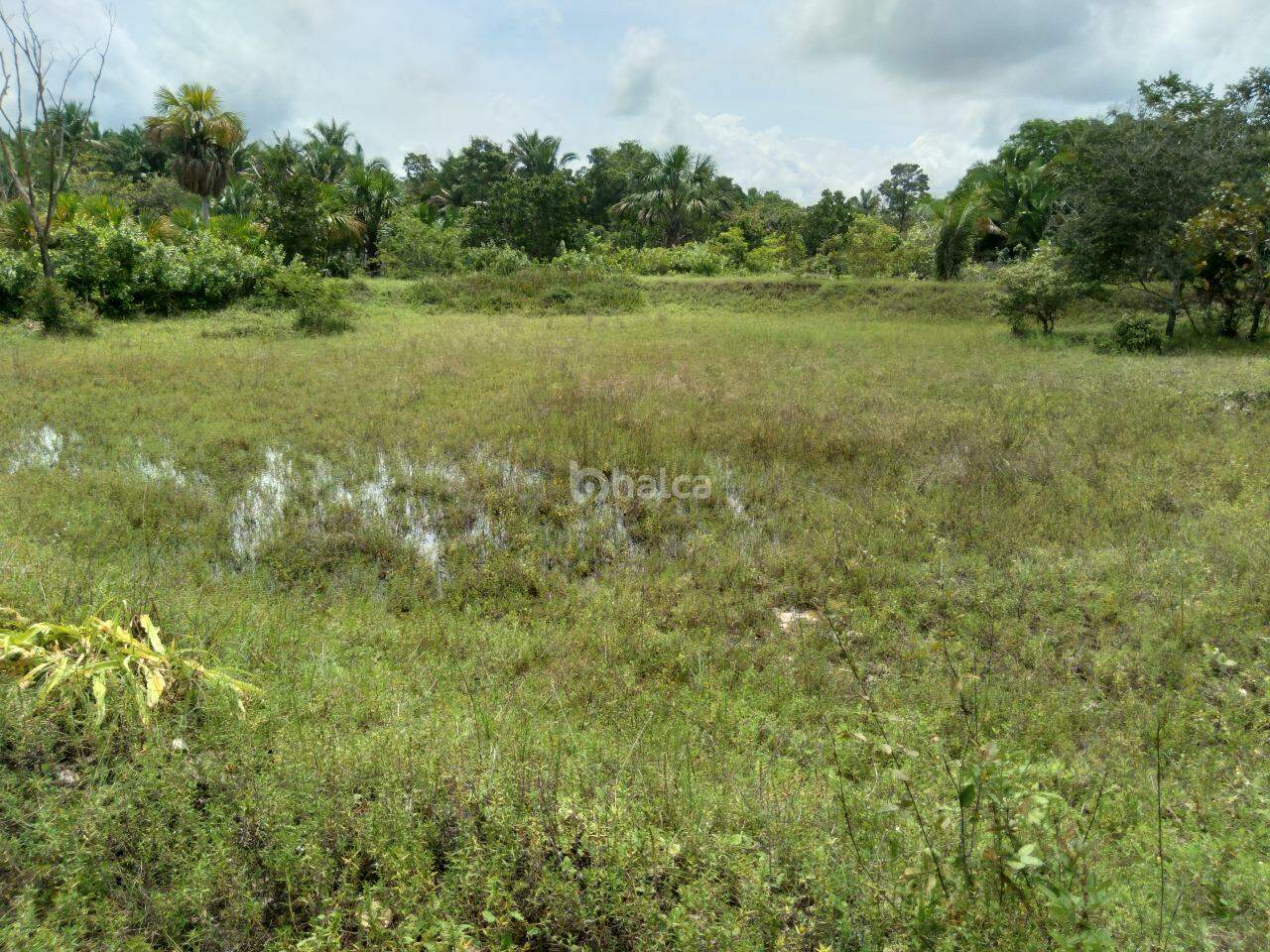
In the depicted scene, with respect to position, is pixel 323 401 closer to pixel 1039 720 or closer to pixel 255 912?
pixel 255 912

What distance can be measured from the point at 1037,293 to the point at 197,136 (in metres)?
29.9

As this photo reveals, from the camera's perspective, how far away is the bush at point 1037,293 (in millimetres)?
17156

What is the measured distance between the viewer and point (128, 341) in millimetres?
14281

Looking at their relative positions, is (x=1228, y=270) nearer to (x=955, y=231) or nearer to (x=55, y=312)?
(x=955, y=231)

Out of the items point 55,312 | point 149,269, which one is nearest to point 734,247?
point 149,269

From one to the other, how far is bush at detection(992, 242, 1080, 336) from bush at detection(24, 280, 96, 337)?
22.5 metres

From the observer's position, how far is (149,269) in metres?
17.0

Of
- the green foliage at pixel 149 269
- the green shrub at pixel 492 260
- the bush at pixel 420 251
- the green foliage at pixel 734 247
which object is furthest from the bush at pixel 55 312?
the green foliage at pixel 734 247

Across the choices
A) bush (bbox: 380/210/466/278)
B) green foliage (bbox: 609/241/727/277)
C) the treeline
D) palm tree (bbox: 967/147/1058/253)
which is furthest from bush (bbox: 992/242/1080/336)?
bush (bbox: 380/210/466/278)

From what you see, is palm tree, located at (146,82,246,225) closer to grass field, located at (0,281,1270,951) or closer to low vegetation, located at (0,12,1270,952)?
low vegetation, located at (0,12,1270,952)

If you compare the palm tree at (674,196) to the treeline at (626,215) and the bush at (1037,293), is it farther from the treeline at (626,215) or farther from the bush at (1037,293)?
the bush at (1037,293)

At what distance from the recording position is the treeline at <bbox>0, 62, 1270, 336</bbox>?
49.5 feet

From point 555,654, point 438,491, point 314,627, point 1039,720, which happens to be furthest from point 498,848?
point 438,491

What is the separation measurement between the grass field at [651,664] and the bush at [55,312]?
4.42 metres
